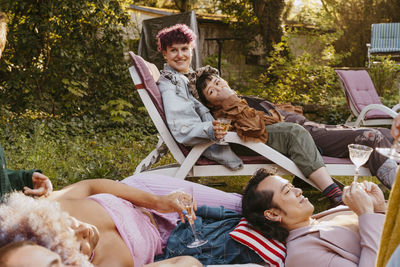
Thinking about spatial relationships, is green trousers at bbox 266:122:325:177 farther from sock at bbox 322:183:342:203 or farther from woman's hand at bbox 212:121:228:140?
woman's hand at bbox 212:121:228:140

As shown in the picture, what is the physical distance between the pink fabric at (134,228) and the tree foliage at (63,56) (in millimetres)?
5779

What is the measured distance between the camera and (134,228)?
81.8 inches

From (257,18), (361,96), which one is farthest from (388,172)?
(257,18)

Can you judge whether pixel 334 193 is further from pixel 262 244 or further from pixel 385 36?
pixel 385 36

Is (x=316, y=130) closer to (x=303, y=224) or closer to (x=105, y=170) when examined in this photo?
(x=303, y=224)

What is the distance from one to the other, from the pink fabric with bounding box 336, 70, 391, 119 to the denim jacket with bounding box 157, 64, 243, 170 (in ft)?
11.9

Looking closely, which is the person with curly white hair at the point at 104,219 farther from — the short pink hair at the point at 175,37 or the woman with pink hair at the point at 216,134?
the short pink hair at the point at 175,37

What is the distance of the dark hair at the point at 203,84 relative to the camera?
389 centimetres

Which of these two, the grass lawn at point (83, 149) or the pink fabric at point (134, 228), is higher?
the pink fabric at point (134, 228)

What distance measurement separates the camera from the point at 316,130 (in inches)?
152

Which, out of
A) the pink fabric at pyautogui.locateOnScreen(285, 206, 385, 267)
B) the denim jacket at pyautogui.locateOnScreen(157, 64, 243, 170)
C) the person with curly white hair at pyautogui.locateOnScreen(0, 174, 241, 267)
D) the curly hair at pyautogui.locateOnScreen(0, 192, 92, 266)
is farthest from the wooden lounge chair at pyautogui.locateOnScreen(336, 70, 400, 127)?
the curly hair at pyautogui.locateOnScreen(0, 192, 92, 266)

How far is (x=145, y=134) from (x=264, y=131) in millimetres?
4341

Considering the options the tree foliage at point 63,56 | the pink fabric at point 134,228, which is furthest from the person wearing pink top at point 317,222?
the tree foliage at point 63,56

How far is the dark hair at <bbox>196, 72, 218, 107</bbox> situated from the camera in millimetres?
3894
